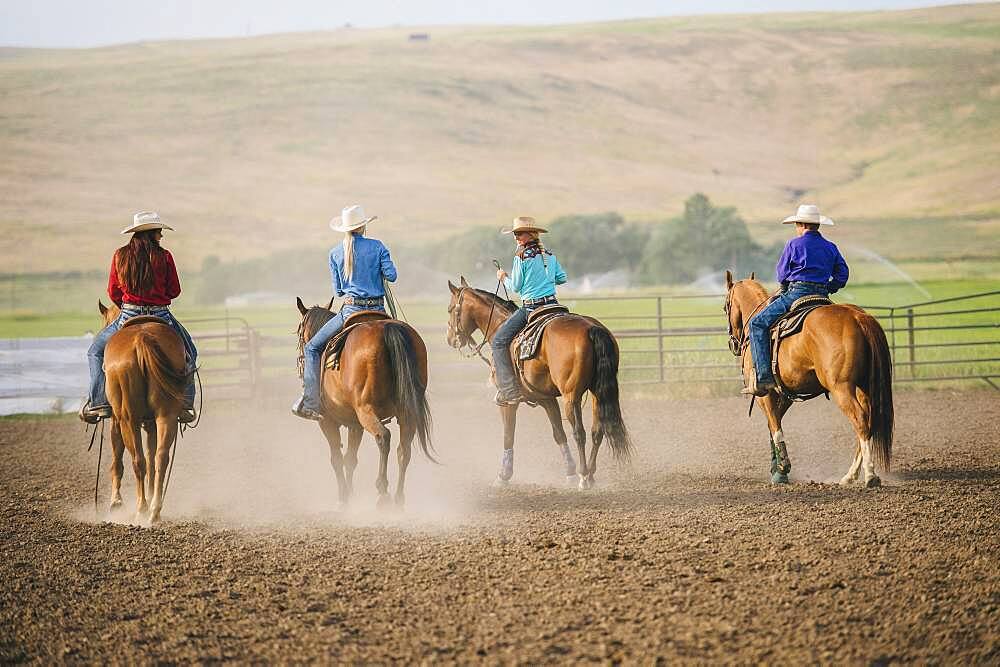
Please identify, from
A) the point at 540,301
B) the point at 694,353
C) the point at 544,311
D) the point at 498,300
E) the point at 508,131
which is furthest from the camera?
the point at 508,131

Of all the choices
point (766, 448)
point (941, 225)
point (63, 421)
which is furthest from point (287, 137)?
point (766, 448)

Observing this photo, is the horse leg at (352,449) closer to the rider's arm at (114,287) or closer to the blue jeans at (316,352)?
the blue jeans at (316,352)

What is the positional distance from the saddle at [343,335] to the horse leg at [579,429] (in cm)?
181

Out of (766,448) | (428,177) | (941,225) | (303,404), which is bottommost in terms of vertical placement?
(766,448)

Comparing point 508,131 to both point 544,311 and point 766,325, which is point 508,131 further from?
point 766,325

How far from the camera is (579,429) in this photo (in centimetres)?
956

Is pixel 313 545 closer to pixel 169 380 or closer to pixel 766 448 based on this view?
pixel 169 380

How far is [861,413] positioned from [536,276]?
3.07 meters

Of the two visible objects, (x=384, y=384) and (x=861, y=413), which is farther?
(x=861, y=413)

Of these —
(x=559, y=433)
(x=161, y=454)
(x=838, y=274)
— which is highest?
(x=838, y=274)

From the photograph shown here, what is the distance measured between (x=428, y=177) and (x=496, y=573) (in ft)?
296

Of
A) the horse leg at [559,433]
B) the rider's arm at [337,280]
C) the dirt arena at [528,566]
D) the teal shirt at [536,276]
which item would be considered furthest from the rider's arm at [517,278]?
the dirt arena at [528,566]

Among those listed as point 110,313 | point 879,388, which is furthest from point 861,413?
point 110,313

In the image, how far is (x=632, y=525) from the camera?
305 inches
